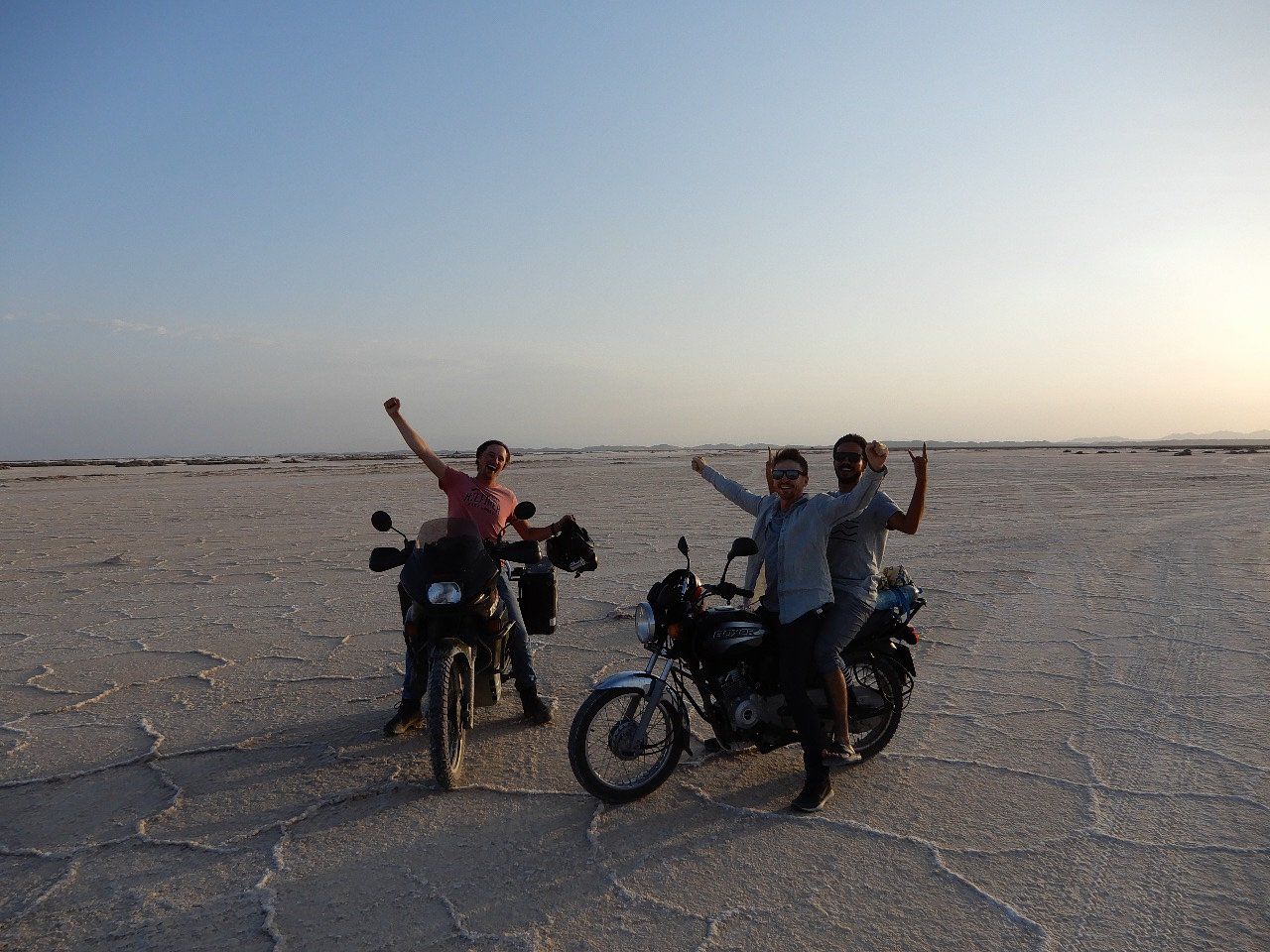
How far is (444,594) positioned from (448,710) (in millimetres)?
570

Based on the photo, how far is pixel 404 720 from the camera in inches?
180

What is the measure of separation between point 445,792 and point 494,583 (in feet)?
3.66

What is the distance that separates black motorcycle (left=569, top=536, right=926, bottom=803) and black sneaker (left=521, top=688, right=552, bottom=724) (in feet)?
3.15

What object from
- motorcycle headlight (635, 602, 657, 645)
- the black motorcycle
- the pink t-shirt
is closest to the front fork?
the black motorcycle

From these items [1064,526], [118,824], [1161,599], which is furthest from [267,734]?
[1064,526]

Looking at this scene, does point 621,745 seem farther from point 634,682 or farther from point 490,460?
point 490,460

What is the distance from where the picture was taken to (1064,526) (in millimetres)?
13578

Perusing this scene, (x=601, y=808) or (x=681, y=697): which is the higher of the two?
(x=681, y=697)

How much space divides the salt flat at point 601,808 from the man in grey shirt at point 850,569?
1.42ft

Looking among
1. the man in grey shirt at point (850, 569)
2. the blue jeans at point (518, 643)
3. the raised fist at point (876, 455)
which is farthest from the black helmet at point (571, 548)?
the raised fist at point (876, 455)

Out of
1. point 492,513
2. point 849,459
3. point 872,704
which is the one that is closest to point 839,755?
point 872,704

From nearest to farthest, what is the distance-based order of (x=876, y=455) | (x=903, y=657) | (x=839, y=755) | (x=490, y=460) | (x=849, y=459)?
(x=876, y=455) < (x=839, y=755) < (x=849, y=459) < (x=903, y=657) < (x=490, y=460)

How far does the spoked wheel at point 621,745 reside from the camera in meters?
3.65

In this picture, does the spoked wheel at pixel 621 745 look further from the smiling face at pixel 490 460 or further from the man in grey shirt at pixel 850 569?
the smiling face at pixel 490 460
